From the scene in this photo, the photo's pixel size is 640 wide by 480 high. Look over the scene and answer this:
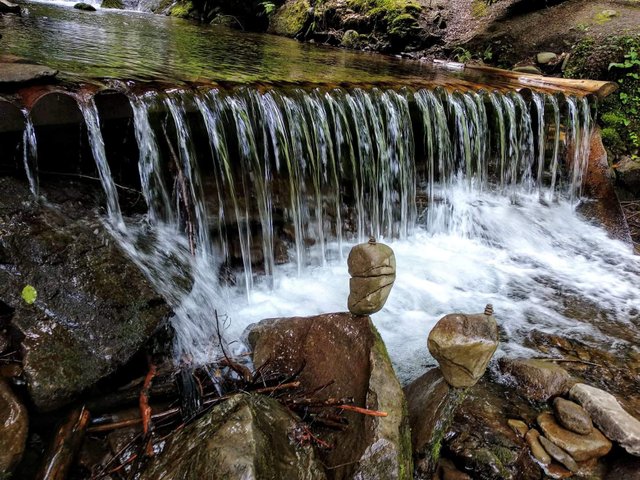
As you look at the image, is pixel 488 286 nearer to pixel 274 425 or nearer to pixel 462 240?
pixel 462 240

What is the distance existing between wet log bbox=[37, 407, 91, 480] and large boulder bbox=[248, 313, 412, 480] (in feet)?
3.72

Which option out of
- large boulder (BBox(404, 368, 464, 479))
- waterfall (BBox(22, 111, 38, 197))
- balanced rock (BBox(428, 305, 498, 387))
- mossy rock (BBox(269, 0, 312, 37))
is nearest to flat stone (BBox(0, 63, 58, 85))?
waterfall (BBox(22, 111, 38, 197))

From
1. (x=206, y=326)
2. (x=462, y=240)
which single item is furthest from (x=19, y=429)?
(x=462, y=240)

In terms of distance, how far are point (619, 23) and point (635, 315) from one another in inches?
297

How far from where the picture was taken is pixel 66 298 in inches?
112

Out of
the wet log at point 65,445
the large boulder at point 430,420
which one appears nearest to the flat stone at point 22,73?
the wet log at point 65,445

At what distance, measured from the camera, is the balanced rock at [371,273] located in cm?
284

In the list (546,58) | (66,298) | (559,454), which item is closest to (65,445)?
(66,298)

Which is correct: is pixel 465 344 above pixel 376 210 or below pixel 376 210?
above

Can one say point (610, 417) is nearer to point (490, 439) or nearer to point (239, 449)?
point (490, 439)

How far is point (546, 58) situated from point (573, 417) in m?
9.24

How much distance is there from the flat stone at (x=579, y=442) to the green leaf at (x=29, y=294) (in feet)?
11.8

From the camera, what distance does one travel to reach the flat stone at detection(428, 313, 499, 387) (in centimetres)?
261

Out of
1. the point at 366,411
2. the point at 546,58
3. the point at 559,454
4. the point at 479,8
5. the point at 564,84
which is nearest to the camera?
the point at 366,411
